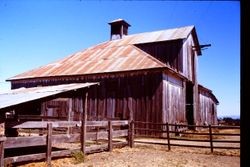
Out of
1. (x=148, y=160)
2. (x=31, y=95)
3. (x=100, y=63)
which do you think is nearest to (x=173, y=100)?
(x=100, y=63)

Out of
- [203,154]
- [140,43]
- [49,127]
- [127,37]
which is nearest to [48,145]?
[49,127]

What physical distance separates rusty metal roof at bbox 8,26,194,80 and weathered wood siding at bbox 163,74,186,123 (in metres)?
1.91

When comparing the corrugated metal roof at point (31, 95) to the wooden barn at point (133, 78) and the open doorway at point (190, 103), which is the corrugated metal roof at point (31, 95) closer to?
the wooden barn at point (133, 78)

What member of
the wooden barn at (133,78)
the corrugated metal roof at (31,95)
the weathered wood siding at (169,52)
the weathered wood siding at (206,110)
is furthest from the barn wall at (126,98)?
the weathered wood siding at (206,110)

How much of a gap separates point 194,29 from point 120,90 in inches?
502

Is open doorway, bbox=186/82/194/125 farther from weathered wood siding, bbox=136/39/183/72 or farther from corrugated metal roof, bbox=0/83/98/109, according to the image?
corrugated metal roof, bbox=0/83/98/109

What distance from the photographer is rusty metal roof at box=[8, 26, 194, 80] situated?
21844mm

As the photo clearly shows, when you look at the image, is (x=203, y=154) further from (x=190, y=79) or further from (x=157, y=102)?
(x=190, y=79)

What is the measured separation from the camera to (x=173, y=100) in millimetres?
21688

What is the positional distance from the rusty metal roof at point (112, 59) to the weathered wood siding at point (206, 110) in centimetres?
889

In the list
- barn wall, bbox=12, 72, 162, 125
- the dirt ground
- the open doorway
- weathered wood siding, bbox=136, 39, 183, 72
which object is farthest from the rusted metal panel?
the dirt ground

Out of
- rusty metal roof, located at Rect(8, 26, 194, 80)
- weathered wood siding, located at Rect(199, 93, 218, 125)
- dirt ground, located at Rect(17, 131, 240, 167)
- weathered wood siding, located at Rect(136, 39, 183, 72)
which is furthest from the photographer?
weathered wood siding, located at Rect(199, 93, 218, 125)

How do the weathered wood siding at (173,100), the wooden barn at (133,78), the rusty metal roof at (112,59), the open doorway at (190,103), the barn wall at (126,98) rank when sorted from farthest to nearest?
the open doorway at (190,103), the rusty metal roof at (112,59), the weathered wood siding at (173,100), the wooden barn at (133,78), the barn wall at (126,98)

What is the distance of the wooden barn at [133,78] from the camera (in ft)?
66.0
